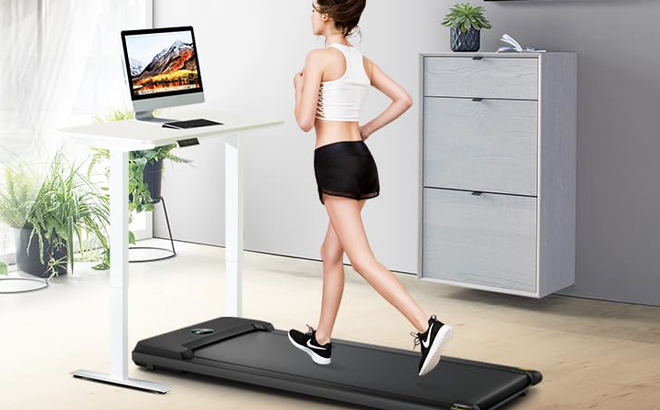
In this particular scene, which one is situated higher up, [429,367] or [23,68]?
[23,68]

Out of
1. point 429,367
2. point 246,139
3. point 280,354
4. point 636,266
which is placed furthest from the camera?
point 246,139

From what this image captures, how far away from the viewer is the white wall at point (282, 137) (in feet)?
20.4

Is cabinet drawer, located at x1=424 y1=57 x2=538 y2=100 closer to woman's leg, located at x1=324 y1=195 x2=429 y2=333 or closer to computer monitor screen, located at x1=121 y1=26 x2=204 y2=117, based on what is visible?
computer monitor screen, located at x1=121 y1=26 x2=204 y2=117

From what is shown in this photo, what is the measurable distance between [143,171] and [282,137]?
2.64 feet

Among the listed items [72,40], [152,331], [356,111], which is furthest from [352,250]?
[72,40]

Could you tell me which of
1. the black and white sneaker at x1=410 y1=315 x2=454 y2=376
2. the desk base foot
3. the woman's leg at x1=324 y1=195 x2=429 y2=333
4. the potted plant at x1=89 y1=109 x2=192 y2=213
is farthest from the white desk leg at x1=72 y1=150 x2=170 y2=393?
the potted plant at x1=89 y1=109 x2=192 y2=213

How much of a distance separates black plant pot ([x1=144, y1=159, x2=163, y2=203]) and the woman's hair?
263 centimetres

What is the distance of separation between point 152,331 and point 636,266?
7.52ft

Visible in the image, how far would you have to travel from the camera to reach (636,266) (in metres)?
5.58

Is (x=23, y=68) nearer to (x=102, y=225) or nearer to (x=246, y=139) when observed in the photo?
(x=102, y=225)

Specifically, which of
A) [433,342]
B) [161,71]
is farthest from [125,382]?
[161,71]

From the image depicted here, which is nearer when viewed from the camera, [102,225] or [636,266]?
[636,266]

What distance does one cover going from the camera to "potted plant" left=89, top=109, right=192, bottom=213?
21.3 feet

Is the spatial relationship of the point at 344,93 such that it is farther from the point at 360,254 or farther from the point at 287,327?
the point at 287,327
